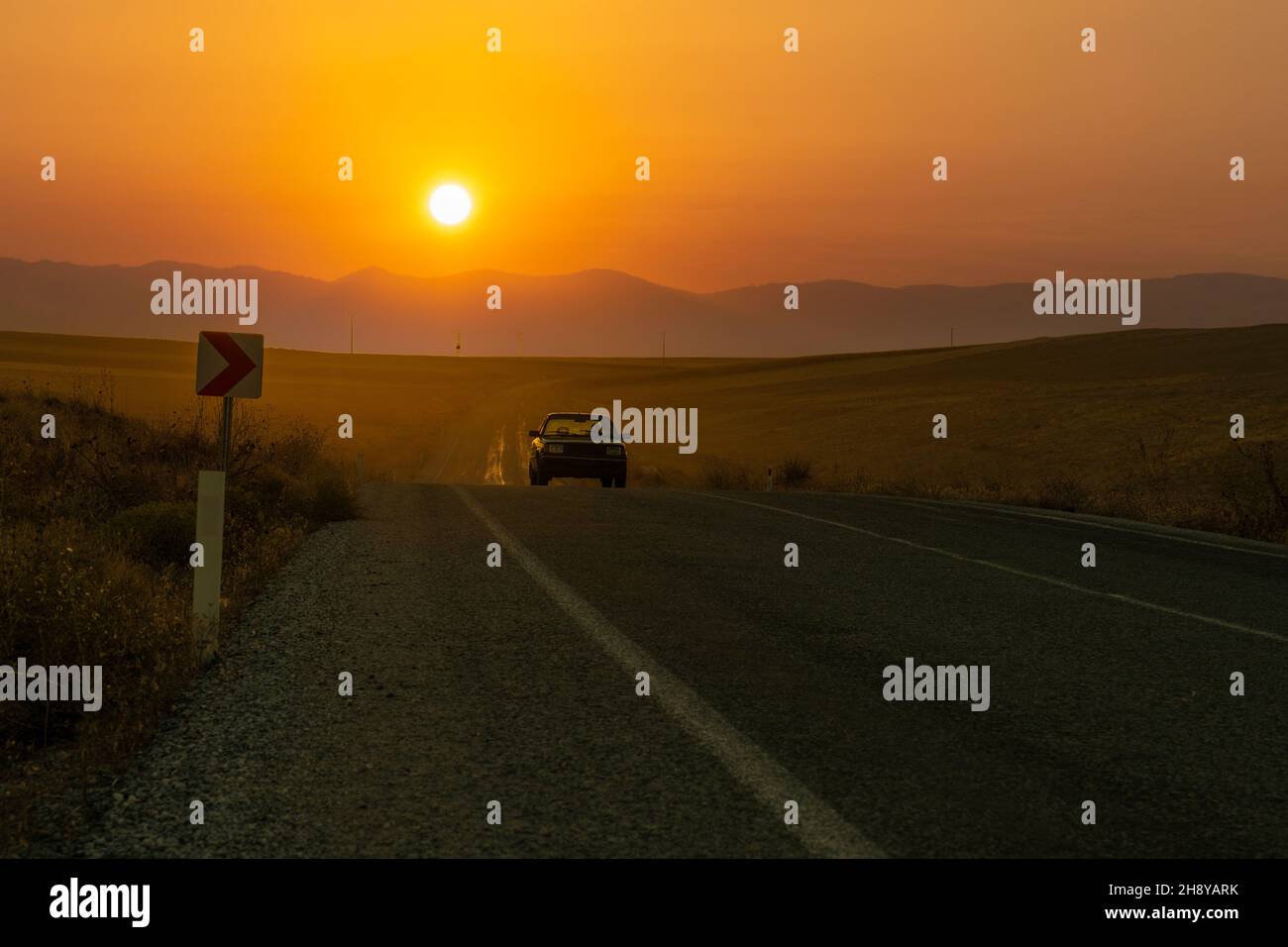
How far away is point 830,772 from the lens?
508 centimetres

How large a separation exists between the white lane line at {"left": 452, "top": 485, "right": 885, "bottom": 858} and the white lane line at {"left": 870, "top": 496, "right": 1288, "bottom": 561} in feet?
29.7

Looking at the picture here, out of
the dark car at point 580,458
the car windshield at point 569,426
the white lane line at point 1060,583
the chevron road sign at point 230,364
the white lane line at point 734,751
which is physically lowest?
the white lane line at point 734,751

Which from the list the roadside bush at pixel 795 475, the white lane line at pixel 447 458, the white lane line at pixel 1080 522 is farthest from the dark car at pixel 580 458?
the white lane line at pixel 447 458

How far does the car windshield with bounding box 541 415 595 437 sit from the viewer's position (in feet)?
80.5

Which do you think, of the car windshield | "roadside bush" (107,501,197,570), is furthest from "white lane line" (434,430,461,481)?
"roadside bush" (107,501,197,570)

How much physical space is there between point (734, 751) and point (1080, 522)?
12851mm

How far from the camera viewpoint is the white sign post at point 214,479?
286 inches

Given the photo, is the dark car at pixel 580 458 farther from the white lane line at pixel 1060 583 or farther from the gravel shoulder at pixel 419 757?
the gravel shoulder at pixel 419 757

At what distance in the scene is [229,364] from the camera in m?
8.38

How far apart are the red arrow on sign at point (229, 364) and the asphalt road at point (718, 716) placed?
1612 millimetres

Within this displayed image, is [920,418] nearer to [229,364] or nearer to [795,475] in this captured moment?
[795,475]
